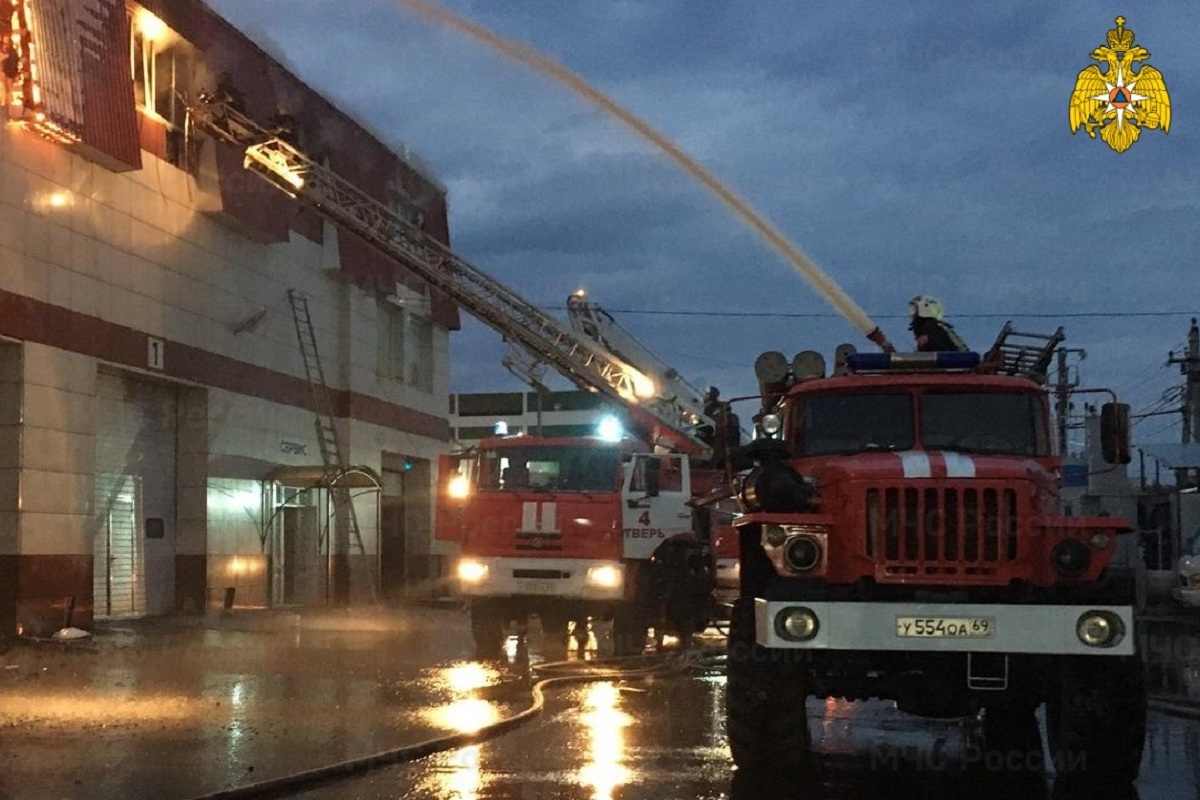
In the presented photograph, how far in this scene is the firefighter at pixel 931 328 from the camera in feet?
35.2

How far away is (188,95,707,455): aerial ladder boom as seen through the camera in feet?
77.3

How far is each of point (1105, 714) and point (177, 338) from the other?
56.8 feet

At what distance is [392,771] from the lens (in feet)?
29.0

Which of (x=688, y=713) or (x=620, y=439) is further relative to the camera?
(x=620, y=439)

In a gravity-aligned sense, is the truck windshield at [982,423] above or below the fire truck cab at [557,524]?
above

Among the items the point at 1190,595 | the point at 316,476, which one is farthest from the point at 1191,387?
the point at 316,476

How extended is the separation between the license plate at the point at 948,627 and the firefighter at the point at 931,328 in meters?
3.37

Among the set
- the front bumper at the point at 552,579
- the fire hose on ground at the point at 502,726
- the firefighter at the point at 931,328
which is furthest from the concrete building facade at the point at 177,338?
the firefighter at the point at 931,328

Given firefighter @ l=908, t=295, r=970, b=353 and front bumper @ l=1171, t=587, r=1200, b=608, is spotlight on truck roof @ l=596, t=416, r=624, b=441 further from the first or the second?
front bumper @ l=1171, t=587, r=1200, b=608

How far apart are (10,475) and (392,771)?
10.7m

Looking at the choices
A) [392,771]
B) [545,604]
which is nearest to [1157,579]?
[545,604]

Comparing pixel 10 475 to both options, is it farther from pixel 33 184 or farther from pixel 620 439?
pixel 620 439

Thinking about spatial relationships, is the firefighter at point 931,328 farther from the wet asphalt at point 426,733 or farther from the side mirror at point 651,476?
the side mirror at point 651,476

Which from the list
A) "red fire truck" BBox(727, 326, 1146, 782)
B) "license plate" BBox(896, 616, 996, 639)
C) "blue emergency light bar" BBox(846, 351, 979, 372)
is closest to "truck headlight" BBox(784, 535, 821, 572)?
"red fire truck" BBox(727, 326, 1146, 782)
